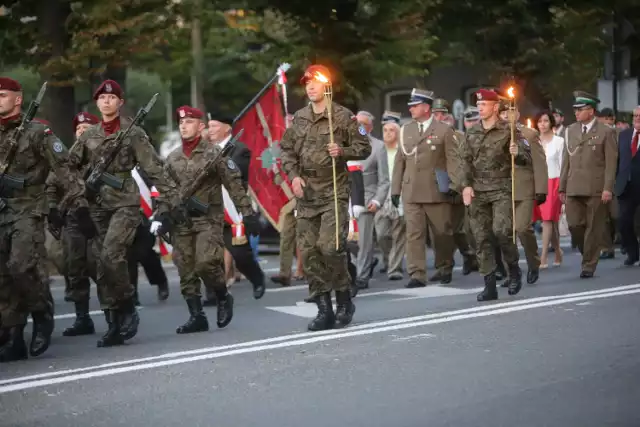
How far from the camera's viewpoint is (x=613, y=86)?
24.8 m

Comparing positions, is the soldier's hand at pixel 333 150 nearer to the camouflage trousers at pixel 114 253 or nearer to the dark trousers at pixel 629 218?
the camouflage trousers at pixel 114 253

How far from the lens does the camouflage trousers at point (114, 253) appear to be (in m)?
10.4

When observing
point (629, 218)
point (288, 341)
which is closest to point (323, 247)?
point (288, 341)

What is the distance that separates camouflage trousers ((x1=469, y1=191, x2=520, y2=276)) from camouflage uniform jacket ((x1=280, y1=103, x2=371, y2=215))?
229 centimetres

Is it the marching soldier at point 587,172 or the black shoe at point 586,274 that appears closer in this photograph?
the black shoe at point 586,274

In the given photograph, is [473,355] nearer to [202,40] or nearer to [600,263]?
[600,263]

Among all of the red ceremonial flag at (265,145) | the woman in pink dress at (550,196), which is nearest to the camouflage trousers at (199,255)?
the red ceremonial flag at (265,145)

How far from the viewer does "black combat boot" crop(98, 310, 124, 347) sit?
10.5 metres

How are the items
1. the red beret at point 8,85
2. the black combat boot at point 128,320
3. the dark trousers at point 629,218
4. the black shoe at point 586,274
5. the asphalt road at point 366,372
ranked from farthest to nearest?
the dark trousers at point 629,218 < the black shoe at point 586,274 < the black combat boot at point 128,320 < the red beret at point 8,85 < the asphalt road at point 366,372

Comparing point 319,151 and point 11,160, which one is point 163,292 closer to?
point 319,151

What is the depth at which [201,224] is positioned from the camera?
11312 mm

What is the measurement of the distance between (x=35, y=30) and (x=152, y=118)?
2777 cm

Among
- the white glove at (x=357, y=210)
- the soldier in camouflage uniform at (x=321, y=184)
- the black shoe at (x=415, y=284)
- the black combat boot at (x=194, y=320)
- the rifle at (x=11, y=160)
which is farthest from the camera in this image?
the white glove at (x=357, y=210)

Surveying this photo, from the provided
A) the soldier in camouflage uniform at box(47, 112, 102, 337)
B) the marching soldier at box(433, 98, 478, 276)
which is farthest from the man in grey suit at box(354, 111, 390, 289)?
the soldier in camouflage uniform at box(47, 112, 102, 337)
